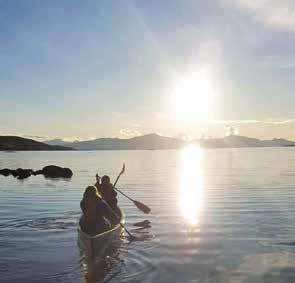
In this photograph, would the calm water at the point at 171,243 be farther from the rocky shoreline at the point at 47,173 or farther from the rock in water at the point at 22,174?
the rocky shoreline at the point at 47,173

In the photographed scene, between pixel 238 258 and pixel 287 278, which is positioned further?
pixel 238 258

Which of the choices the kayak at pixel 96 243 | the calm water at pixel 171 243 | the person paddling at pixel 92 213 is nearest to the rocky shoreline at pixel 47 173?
the calm water at pixel 171 243

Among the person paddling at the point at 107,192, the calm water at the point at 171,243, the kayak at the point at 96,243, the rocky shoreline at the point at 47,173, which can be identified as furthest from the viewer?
the rocky shoreline at the point at 47,173

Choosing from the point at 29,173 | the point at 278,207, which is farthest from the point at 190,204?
the point at 29,173

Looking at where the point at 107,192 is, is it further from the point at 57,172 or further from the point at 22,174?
the point at 57,172

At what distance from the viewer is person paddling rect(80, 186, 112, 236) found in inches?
844

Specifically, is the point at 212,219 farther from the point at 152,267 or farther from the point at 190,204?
the point at 152,267

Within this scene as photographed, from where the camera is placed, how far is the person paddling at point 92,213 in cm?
2144

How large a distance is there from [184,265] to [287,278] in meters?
3.99

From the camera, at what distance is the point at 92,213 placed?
21672mm

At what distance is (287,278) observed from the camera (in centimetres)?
1747

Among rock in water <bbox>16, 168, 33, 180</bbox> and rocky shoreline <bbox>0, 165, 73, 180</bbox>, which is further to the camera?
rocky shoreline <bbox>0, 165, 73, 180</bbox>

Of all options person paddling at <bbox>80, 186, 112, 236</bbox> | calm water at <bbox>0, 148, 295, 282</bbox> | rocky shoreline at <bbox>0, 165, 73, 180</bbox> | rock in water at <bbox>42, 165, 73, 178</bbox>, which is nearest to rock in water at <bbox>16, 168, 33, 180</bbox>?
rocky shoreline at <bbox>0, 165, 73, 180</bbox>

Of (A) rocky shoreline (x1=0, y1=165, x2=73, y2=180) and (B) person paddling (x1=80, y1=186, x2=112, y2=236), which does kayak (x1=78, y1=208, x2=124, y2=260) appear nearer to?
(B) person paddling (x1=80, y1=186, x2=112, y2=236)
